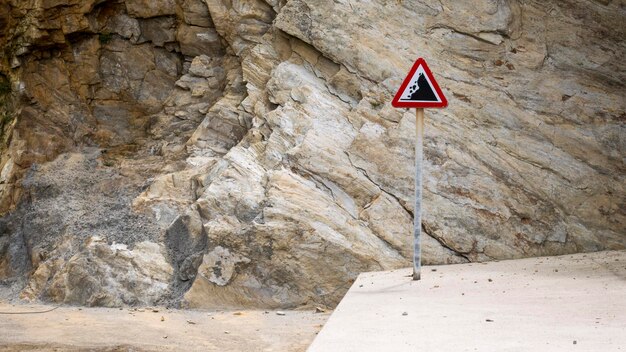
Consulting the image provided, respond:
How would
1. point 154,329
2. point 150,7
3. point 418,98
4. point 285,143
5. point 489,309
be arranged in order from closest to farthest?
point 489,309 < point 154,329 < point 418,98 < point 285,143 < point 150,7

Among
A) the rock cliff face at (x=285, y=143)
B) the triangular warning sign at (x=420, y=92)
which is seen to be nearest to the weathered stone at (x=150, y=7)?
the rock cliff face at (x=285, y=143)

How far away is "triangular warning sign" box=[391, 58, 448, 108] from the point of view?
7.28m

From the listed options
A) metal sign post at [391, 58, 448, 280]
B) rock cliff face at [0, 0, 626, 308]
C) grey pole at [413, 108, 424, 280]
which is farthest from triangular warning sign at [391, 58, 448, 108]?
rock cliff face at [0, 0, 626, 308]

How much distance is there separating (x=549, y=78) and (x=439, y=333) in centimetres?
571

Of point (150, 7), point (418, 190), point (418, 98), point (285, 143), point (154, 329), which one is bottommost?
point (154, 329)

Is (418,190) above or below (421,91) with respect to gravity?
below

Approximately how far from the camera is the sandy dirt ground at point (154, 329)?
21.5ft

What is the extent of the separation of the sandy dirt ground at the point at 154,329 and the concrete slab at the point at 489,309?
0.76m

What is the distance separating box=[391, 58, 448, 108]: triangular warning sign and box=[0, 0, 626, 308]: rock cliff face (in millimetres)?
1877

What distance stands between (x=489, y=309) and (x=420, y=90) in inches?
91.1

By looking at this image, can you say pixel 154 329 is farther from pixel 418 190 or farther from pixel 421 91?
pixel 421 91

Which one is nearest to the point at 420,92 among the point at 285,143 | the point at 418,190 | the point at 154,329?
the point at 418,190

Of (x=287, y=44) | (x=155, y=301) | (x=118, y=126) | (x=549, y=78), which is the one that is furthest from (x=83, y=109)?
(x=549, y=78)

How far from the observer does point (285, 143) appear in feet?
30.9
